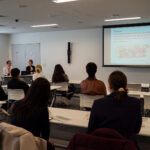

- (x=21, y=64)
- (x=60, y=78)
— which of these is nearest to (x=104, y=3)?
(x=60, y=78)

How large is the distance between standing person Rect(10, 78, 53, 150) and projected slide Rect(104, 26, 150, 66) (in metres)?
6.27

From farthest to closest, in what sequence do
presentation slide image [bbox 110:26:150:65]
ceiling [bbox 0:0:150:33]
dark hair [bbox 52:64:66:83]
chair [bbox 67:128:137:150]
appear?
presentation slide image [bbox 110:26:150:65] < dark hair [bbox 52:64:66:83] < ceiling [bbox 0:0:150:33] < chair [bbox 67:128:137:150]

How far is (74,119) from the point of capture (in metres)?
2.38

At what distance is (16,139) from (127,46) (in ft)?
23.0

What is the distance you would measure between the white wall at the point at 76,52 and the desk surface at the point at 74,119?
19.3ft

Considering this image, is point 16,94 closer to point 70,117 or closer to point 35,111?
point 70,117

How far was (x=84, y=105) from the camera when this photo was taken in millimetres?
3604

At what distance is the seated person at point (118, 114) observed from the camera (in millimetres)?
1725

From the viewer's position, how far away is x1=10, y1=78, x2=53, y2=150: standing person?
1.84 meters

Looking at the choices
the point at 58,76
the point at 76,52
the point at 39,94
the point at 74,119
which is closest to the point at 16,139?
the point at 39,94

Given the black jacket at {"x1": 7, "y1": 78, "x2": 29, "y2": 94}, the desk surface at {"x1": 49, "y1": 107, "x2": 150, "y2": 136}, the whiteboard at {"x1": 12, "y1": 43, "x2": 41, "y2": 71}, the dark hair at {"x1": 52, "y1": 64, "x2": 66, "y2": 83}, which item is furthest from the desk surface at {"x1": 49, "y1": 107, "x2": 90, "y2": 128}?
the whiteboard at {"x1": 12, "y1": 43, "x2": 41, "y2": 71}

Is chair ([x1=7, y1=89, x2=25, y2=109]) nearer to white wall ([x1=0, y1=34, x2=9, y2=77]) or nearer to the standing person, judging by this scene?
the standing person

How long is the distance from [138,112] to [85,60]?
7.17m

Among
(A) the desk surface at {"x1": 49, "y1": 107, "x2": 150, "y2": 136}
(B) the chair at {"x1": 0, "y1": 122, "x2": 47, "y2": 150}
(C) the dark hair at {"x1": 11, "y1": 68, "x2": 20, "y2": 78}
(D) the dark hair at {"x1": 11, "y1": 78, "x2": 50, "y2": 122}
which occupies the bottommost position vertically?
(A) the desk surface at {"x1": 49, "y1": 107, "x2": 150, "y2": 136}
